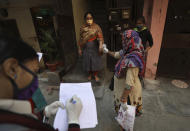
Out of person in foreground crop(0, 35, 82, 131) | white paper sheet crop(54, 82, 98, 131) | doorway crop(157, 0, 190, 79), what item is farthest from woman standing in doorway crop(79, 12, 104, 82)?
person in foreground crop(0, 35, 82, 131)

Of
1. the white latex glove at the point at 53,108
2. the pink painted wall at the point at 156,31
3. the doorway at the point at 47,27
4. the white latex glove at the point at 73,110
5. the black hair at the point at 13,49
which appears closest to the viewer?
the black hair at the point at 13,49

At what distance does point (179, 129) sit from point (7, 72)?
2.48 metres

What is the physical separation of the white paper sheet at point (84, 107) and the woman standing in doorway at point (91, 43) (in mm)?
1738

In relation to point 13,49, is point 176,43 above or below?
below

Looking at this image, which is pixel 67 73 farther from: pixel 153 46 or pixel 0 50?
pixel 0 50

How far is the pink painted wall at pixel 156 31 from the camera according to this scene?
249cm

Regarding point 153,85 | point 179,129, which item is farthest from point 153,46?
point 179,129

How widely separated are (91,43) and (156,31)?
1.49 m

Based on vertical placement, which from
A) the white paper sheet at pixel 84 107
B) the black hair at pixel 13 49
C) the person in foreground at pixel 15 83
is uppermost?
the black hair at pixel 13 49

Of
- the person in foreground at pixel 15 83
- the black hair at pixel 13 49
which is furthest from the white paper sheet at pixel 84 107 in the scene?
the black hair at pixel 13 49

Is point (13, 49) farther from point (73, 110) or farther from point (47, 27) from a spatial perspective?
point (47, 27)

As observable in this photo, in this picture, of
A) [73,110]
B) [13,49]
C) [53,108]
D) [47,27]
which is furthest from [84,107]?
[47,27]

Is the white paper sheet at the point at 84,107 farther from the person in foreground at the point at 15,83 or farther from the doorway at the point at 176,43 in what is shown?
the doorway at the point at 176,43

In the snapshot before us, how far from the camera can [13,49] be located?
53cm
